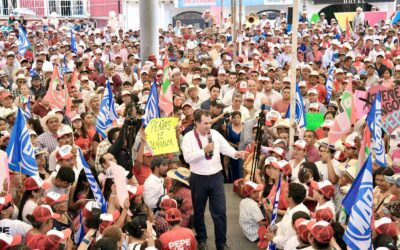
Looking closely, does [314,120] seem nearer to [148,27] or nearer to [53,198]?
[53,198]

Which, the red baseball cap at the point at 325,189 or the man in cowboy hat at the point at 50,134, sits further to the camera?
the man in cowboy hat at the point at 50,134

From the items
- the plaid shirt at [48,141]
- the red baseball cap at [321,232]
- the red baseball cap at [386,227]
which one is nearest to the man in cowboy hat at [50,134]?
the plaid shirt at [48,141]

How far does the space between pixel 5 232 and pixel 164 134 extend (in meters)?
2.98

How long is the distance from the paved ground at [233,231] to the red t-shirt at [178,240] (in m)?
1.74

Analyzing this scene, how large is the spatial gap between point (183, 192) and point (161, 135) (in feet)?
2.84

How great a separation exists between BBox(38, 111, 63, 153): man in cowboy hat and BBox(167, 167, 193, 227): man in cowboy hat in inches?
A: 71.7

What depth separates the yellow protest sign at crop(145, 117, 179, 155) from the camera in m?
8.27

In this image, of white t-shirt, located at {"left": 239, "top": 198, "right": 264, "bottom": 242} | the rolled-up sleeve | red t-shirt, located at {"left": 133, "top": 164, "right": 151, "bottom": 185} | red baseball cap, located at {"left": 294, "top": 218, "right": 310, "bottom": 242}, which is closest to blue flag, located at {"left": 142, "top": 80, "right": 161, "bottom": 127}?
red t-shirt, located at {"left": 133, "top": 164, "right": 151, "bottom": 185}

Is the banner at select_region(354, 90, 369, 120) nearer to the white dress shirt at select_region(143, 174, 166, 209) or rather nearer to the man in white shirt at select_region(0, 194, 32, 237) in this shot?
the white dress shirt at select_region(143, 174, 166, 209)

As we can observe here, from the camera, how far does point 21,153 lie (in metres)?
7.48

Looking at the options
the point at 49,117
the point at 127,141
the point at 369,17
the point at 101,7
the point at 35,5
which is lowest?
the point at 127,141

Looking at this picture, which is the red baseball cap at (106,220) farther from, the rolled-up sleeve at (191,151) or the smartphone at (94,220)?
the rolled-up sleeve at (191,151)

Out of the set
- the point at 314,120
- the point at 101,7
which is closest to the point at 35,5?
the point at 101,7

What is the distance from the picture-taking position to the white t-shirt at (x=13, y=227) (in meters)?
5.93
